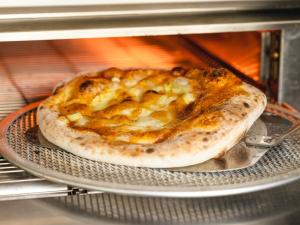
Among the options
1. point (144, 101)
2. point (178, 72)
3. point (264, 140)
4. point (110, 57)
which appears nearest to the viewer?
point (264, 140)

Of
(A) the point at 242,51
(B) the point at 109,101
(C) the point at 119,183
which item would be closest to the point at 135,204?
(C) the point at 119,183

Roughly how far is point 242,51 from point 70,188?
927 millimetres

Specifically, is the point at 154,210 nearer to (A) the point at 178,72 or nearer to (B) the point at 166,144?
(B) the point at 166,144

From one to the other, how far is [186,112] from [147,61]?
0.64m

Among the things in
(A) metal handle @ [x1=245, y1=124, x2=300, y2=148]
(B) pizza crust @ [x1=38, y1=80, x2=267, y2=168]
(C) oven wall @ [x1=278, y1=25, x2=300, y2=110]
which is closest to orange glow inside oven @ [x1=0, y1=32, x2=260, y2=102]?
(C) oven wall @ [x1=278, y1=25, x2=300, y2=110]

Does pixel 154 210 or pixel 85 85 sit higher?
pixel 85 85

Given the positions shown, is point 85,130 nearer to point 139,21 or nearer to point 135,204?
point 135,204

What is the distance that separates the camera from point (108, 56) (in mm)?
1970

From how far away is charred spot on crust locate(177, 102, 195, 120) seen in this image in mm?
1273

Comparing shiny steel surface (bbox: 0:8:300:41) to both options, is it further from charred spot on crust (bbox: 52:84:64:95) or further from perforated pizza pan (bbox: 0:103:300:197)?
perforated pizza pan (bbox: 0:103:300:197)

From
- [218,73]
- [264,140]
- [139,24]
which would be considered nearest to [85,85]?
[139,24]

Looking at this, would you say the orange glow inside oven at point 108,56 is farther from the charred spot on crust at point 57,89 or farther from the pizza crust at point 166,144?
the pizza crust at point 166,144

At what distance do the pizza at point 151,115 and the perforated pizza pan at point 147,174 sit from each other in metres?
0.02

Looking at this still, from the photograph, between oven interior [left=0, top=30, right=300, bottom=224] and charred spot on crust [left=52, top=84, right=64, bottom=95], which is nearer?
oven interior [left=0, top=30, right=300, bottom=224]
